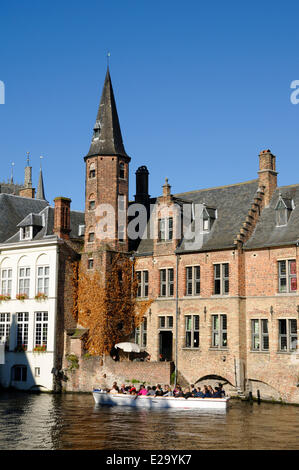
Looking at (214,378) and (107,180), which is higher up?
(107,180)

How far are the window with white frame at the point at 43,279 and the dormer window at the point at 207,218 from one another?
11398 millimetres

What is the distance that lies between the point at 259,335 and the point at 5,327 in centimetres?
1895

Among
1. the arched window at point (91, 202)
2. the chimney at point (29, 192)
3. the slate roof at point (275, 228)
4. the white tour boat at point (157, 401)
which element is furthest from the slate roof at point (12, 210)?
the slate roof at point (275, 228)

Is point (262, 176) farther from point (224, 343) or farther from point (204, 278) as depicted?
point (224, 343)

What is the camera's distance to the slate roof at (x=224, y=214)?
131ft

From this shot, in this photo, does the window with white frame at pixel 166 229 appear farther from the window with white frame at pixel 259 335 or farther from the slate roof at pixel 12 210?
the slate roof at pixel 12 210

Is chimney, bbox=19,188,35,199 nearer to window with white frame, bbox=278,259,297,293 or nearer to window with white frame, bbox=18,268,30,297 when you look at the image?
window with white frame, bbox=18,268,30,297

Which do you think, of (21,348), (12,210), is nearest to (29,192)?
(12,210)

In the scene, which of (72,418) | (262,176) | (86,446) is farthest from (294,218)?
(86,446)

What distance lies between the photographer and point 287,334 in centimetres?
3562

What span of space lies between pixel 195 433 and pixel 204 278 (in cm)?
Answer: 1528

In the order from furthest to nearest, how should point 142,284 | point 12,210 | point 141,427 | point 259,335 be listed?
point 12,210
point 142,284
point 259,335
point 141,427

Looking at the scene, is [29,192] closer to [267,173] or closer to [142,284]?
[142,284]

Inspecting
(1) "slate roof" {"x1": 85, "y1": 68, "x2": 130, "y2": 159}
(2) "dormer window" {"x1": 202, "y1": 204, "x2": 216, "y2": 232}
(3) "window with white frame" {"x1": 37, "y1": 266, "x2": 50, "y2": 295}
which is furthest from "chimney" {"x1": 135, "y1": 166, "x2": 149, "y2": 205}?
(3) "window with white frame" {"x1": 37, "y1": 266, "x2": 50, "y2": 295}
